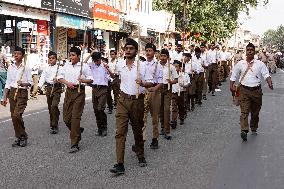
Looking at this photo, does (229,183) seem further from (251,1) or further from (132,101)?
(251,1)

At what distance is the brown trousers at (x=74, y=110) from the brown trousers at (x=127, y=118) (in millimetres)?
1568

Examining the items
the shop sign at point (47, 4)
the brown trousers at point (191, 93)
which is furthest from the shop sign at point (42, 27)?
the brown trousers at point (191, 93)

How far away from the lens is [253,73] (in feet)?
34.0

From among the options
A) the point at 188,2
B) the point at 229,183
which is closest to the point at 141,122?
the point at 229,183

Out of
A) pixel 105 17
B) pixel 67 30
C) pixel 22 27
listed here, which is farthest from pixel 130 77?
pixel 105 17

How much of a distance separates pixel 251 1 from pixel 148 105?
48.5 meters

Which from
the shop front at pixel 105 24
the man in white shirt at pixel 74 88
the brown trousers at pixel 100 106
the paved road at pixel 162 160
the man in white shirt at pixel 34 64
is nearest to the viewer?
the paved road at pixel 162 160

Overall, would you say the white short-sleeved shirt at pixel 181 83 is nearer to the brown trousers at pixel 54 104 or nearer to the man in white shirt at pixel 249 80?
the man in white shirt at pixel 249 80

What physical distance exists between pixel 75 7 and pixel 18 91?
1685 cm

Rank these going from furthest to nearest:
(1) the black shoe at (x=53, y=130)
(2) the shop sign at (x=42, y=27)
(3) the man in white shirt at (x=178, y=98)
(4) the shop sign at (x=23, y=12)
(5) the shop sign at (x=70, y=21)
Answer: (5) the shop sign at (x=70, y=21) < (2) the shop sign at (x=42, y=27) < (4) the shop sign at (x=23, y=12) < (3) the man in white shirt at (x=178, y=98) < (1) the black shoe at (x=53, y=130)

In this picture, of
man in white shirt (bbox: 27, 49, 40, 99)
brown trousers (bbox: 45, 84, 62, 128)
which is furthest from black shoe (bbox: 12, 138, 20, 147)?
man in white shirt (bbox: 27, 49, 40, 99)

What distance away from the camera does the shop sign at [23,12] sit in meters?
19.7

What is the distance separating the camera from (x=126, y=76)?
7723 mm

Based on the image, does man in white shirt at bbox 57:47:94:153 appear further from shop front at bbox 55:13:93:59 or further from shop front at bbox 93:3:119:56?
shop front at bbox 93:3:119:56
